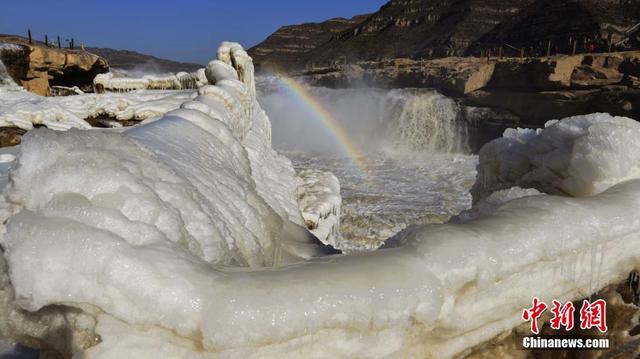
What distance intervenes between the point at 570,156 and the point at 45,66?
16.9 metres

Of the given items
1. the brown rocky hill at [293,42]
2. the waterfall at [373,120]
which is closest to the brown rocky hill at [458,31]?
the brown rocky hill at [293,42]

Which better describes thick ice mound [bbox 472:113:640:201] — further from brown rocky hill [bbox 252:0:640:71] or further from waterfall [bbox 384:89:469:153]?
brown rocky hill [bbox 252:0:640:71]

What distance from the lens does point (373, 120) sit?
25.9m

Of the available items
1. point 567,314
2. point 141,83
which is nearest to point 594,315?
point 567,314

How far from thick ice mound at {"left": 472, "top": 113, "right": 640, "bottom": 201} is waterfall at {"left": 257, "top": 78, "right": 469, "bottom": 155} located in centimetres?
2057

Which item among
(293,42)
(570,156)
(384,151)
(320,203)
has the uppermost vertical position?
(293,42)

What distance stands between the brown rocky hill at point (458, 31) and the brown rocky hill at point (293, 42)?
19 cm

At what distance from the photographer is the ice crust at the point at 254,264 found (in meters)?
1.21

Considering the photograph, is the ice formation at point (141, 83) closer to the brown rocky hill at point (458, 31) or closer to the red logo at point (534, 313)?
the red logo at point (534, 313)

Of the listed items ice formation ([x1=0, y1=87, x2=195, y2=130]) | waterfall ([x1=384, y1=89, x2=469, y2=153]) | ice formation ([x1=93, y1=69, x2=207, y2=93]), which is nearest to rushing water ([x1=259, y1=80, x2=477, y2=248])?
waterfall ([x1=384, y1=89, x2=469, y2=153])

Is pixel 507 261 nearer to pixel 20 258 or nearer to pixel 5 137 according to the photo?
pixel 20 258

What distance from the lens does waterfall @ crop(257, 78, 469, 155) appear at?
23.1 m

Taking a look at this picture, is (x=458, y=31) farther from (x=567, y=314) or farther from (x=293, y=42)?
(x=567, y=314)

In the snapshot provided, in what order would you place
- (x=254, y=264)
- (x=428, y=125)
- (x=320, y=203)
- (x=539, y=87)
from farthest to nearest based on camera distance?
1. (x=428, y=125)
2. (x=539, y=87)
3. (x=320, y=203)
4. (x=254, y=264)
